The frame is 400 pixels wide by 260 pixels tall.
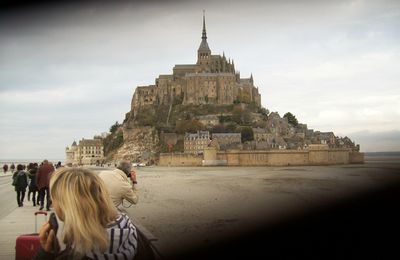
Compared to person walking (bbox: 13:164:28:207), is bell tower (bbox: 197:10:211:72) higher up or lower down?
higher up

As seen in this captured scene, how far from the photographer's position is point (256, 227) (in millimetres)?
9289

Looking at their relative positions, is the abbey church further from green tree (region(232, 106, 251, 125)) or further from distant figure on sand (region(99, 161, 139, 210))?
distant figure on sand (region(99, 161, 139, 210))

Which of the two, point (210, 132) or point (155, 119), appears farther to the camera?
point (155, 119)

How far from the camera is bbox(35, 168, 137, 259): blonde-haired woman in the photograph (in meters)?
1.81

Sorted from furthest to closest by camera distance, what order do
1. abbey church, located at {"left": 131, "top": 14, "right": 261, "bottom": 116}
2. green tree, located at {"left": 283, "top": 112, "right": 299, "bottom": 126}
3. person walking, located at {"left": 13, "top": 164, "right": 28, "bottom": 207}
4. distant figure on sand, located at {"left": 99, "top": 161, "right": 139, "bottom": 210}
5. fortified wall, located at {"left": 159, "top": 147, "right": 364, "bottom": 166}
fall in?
1. green tree, located at {"left": 283, "top": 112, "right": 299, "bottom": 126}
2. abbey church, located at {"left": 131, "top": 14, "right": 261, "bottom": 116}
3. fortified wall, located at {"left": 159, "top": 147, "right": 364, "bottom": 166}
4. person walking, located at {"left": 13, "top": 164, "right": 28, "bottom": 207}
5. distant figure on sand, located at {"left": 99, "top": 161, "right": 139, "bottom": 210}

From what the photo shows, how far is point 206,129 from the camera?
232ft

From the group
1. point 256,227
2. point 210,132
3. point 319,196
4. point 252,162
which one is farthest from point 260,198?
point 210,132

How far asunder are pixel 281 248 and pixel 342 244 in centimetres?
128

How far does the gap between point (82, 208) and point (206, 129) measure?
226 feet

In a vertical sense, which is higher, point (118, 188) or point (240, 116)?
point (240, 116)

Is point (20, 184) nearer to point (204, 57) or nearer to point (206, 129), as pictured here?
point (206, 129)

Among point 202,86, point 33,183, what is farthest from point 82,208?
point 202,86

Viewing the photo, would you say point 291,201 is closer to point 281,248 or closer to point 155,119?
point 281,248

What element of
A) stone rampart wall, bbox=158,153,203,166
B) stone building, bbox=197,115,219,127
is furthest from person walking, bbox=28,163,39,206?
stone building, bbox=197,115,219,127
